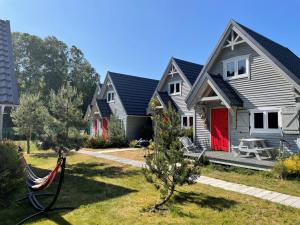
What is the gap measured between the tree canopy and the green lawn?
131 feet

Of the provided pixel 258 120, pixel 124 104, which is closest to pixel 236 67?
→ pixel 258 120

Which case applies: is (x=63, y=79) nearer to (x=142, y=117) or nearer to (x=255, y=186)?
(x=142, y=117)

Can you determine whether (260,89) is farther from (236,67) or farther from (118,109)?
(118,109)

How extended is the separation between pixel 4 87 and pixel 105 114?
58.7ft

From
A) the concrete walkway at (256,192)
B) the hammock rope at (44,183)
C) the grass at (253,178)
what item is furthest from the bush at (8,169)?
the grass at (253,178)

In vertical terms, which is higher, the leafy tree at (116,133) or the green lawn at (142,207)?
the leafy tree at (116,133)

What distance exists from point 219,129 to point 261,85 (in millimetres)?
3511

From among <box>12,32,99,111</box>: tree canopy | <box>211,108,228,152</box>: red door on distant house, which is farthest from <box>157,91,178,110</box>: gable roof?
<box>12,32,99,111</box>: tree canopy

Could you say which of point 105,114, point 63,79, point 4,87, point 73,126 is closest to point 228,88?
point 73,126

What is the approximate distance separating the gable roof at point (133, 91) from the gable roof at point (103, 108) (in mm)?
2365

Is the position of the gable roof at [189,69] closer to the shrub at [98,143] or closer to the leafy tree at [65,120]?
the shrub at [98,143]

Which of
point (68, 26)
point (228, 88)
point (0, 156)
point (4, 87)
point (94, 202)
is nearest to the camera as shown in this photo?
point (0, 156)

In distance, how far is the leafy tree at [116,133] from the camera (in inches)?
874

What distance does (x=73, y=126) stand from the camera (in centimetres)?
1306
